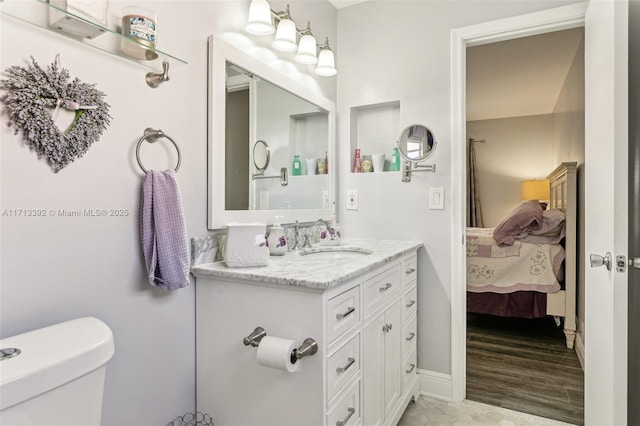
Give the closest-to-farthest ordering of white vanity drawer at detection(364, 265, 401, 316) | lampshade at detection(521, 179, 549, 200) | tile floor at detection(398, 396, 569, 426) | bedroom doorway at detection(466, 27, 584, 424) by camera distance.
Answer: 1. white vanity drawer at detection(364, 265, 401, 316)
2. tile floor at detection(398, 396, 569, 426)
3. bedroom doorway at detection(466, 27, 584, 424)
4. lampshade at detection(521, 179, 549, 200)

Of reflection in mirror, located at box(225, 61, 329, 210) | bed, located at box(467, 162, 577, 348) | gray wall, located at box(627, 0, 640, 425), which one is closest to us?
gray wall, located at box(627, 0, 640, 425)

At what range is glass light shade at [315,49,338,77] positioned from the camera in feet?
7.06

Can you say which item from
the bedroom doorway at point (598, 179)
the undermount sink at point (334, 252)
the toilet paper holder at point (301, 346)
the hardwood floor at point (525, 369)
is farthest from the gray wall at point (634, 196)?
the toilet paper holder at point (301, 346)

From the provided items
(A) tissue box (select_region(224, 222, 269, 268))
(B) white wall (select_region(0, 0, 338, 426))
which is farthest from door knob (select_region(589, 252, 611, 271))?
(B) white wall (select_region(0, 0, 338, 426))

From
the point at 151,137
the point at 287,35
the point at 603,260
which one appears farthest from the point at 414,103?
the point at 151,137

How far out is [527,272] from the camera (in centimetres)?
316

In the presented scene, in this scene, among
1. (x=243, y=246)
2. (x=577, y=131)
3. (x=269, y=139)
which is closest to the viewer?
(x=243, y=246)

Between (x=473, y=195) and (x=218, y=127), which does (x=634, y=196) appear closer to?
(x=218, y=127)

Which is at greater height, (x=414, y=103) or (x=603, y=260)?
(x=414, y=103)

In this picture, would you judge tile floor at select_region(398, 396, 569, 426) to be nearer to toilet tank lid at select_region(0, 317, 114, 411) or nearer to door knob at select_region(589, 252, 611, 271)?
door knob at select_region(589, 252, 611, 271)

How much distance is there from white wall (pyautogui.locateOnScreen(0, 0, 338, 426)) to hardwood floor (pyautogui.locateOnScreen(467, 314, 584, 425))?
1.76 meters

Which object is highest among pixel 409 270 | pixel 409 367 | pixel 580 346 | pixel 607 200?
pixel 607 200

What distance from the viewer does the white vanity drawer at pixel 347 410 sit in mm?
1220

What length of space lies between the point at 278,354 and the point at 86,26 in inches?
42.4
